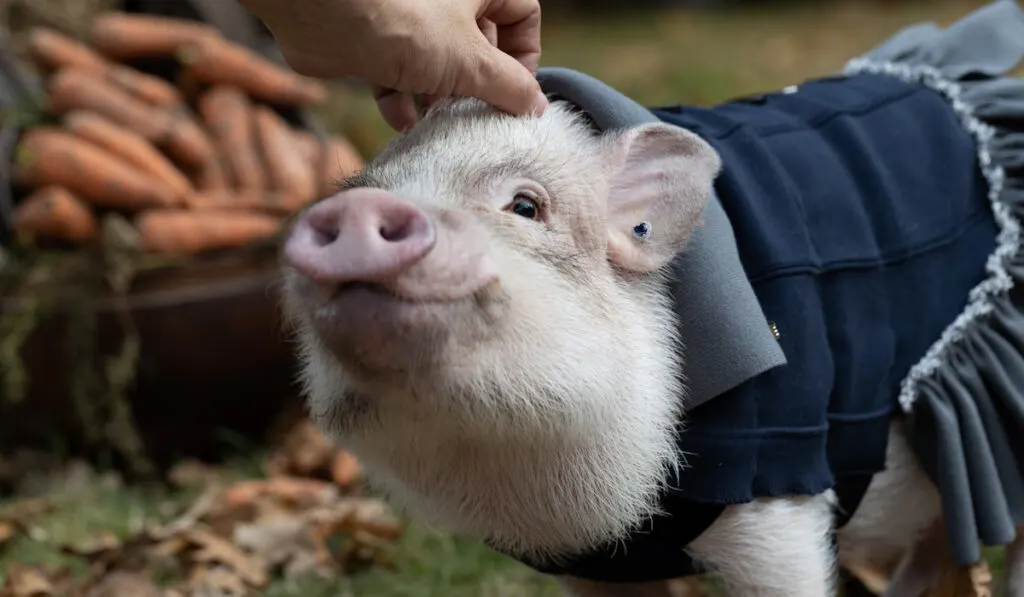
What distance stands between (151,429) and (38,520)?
464 millimetres

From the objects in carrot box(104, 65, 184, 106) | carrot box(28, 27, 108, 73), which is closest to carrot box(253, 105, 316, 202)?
carrot box(104, 65, 184, 106)

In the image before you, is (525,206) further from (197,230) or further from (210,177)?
(210,177)

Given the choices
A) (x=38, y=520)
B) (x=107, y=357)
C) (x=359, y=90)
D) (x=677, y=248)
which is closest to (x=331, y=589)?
(x=38, y=520)

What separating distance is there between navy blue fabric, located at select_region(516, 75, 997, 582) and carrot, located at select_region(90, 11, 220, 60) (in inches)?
94.6

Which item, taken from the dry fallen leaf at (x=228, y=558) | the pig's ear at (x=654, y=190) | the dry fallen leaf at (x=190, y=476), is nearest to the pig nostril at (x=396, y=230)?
the pig's ear at (x=654, y=190)

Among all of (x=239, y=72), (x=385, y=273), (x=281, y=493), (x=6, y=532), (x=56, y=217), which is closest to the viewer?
(x=385, y=273)

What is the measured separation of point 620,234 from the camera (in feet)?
4.91

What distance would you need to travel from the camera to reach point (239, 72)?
3.67 metres

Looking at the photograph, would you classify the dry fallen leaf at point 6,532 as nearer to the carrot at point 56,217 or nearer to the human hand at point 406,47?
the carrot at point 56,217

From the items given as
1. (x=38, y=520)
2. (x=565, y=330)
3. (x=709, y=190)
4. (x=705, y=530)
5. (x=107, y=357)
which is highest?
(x=709, y=190)

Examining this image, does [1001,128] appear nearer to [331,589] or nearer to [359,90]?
[331,589]

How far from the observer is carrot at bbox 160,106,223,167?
3.41m

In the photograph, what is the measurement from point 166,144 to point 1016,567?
2.54m

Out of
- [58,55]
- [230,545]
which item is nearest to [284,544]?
[230,545]
